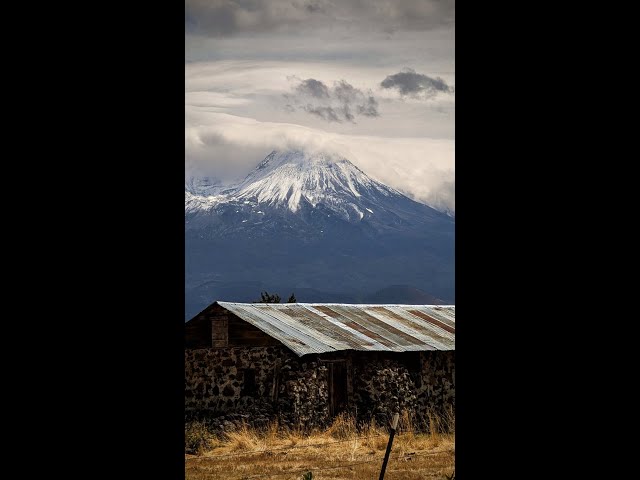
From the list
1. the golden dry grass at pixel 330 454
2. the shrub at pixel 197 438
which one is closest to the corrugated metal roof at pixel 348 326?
the golden dry grass at pixel 330 454

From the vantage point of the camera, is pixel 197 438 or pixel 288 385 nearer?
pixel 197 438

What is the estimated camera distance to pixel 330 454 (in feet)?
55.1

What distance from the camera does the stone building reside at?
743 inches

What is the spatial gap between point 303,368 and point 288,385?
0.45 meters

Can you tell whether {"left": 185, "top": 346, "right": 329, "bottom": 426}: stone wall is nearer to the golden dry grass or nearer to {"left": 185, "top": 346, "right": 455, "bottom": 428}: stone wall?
{"left": 185, "top": 346, "right": 455, "bottom": 428}: stone wall

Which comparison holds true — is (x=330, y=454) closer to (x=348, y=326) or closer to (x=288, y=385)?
(x=288, y=385)

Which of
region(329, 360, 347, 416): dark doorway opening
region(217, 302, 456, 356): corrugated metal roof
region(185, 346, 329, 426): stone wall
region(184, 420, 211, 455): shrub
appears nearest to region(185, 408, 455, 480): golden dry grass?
region(184, 420, 211, 455): shrub

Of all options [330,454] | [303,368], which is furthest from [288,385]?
[330,454]

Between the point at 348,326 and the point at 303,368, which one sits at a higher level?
the point at 348,326

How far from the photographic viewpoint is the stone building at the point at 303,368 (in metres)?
18.9
